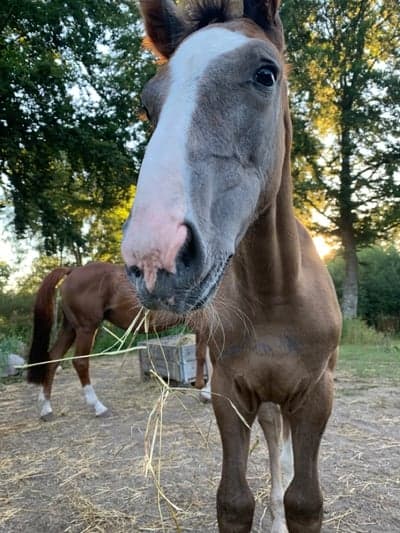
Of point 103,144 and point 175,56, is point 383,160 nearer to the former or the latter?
point 103,144

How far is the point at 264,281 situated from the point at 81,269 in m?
4.39

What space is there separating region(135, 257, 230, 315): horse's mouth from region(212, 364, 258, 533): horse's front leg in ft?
2.96

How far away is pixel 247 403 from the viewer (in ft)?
6.89

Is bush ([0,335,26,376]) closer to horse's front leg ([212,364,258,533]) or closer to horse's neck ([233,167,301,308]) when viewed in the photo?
horse's front leg ([212,364,258,533])

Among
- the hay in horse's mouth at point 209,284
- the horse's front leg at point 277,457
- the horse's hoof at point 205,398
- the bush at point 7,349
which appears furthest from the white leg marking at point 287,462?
the bush at point 7,349

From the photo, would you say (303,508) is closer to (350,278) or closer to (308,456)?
(308,456)

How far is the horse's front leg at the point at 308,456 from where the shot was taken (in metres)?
2.05

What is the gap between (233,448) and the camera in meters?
2.05

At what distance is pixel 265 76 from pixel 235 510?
1.76 meters

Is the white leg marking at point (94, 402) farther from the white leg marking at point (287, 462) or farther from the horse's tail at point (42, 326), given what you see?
the white leg marking at point (287, 462)

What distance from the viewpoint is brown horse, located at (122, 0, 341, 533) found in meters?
1.17

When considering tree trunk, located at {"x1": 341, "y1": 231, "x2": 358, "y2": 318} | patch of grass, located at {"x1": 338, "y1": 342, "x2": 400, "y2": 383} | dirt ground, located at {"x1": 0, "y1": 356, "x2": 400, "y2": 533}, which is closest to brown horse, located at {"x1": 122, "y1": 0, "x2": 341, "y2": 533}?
dirt ground, located at {"x1": 0, "y1": 356, "x2": 400, "y2": 533}

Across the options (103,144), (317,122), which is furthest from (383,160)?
(103,144)

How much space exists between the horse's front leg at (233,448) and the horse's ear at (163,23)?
143 centimetres
